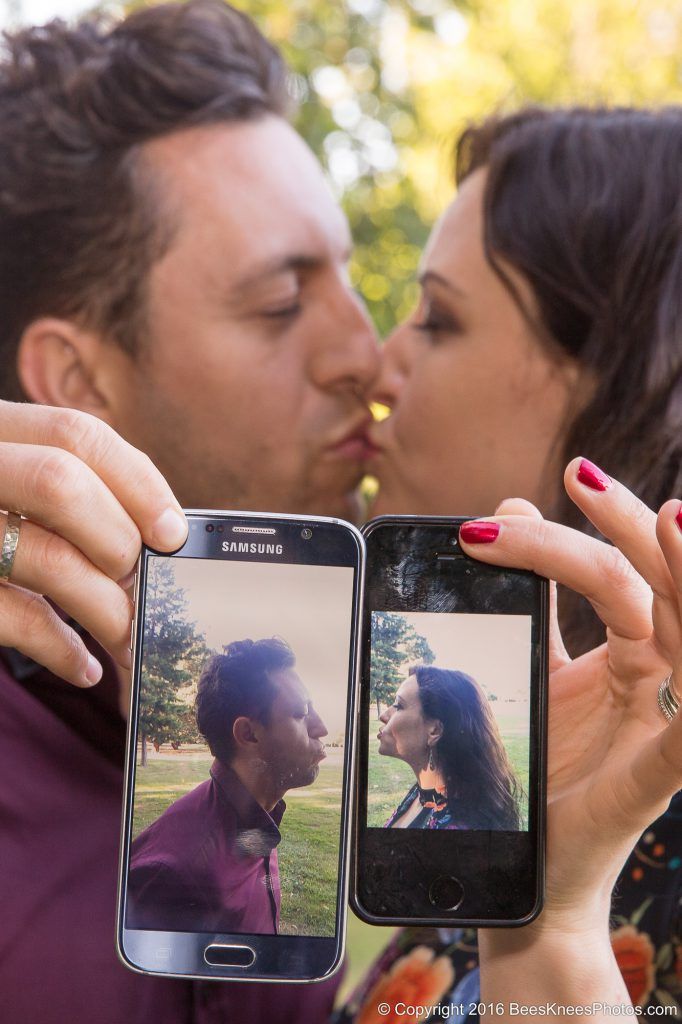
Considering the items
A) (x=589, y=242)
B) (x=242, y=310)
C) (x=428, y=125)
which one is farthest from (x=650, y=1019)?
(x=428, y=125)

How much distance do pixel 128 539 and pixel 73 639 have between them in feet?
0.74

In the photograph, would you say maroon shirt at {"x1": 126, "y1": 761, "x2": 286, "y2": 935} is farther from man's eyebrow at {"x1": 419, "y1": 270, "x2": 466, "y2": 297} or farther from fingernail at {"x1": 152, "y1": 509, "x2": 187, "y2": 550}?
man's eyebrow at {"x1": 419, "y1": 270, "x2": 466, "y2": 297}

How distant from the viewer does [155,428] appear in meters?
2.82

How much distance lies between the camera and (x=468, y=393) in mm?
2674

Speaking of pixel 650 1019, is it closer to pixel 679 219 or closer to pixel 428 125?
pixel 679 219

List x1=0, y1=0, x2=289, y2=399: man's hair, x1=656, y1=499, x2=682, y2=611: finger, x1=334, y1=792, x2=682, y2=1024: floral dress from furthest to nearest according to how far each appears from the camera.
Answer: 1. x1=0, y1=0, x2=289, y2=399: man's hair
2. x1=334, y1=792, x2=682, y2=1024: floral dress
3. x1=656, y1=499, x2=682, y2=611: finger

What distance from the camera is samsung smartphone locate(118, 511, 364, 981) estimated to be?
1.44 m

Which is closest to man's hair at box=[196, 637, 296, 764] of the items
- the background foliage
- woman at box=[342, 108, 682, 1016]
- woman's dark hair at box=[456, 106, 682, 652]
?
woman at box=[342, 108, 682, 1016]

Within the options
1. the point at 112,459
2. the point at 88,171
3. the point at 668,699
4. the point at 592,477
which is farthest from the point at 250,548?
the point at 88,171

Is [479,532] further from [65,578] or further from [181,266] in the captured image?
[181,266]

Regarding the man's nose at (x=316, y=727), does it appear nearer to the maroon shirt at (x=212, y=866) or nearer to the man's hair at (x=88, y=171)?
the maroon shirt at (x=212, y=866)

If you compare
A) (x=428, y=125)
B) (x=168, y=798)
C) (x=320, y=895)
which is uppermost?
(x=168, y=798)

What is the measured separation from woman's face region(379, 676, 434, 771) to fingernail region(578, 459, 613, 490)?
383 millimetres

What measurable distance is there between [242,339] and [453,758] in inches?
63.5
